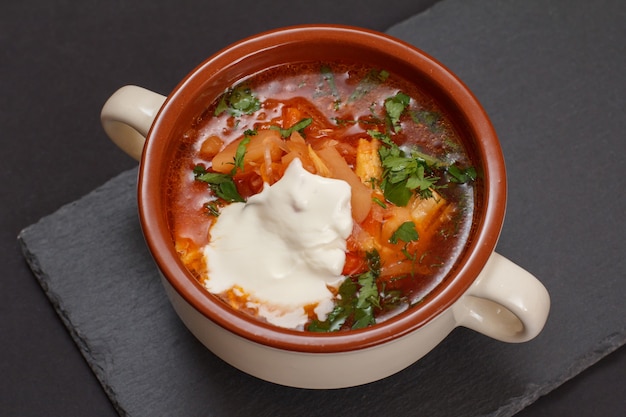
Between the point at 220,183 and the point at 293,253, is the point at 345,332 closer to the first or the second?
the point at 293,253

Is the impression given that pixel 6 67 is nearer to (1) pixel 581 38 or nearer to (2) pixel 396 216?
(2) pixel 396 216

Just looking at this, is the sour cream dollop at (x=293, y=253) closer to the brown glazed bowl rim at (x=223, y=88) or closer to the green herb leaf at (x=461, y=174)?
the brown glazed bowl rim at (x=223, y=88)

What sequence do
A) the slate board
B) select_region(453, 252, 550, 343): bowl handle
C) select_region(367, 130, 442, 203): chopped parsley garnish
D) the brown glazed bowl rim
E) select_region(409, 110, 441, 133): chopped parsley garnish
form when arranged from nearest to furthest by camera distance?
the brown glazed bowl rim, select_region(453, 252, 550, 343): bowl handle, select_region(367, 130, 442, 203): chopped parsley garnish, select_region(409, 110, 441, 133): chopped parsley garnish, the slate board

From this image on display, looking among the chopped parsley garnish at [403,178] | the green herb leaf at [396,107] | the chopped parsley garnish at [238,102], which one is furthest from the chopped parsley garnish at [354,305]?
the chopped parsley garnish at [238,102]

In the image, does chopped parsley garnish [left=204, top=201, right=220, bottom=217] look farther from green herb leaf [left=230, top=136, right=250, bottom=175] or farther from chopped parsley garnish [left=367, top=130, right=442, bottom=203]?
chopped parsley garnish [left=367, top=130, right=442, bottom=203]

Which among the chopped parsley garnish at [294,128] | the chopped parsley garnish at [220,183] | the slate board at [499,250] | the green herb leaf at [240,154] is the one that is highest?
the chopped parsley garnish at [294,128]

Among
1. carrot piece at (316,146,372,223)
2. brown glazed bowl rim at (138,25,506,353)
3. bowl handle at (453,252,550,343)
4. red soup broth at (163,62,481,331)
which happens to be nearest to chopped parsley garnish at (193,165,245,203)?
red soup broth at (163,62,481,331)

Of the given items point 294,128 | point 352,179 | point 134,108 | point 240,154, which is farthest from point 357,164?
point 134,108

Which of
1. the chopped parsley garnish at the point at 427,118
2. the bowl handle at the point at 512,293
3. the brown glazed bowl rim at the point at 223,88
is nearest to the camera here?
the brown glazed bowl rim at the point at 223,88
